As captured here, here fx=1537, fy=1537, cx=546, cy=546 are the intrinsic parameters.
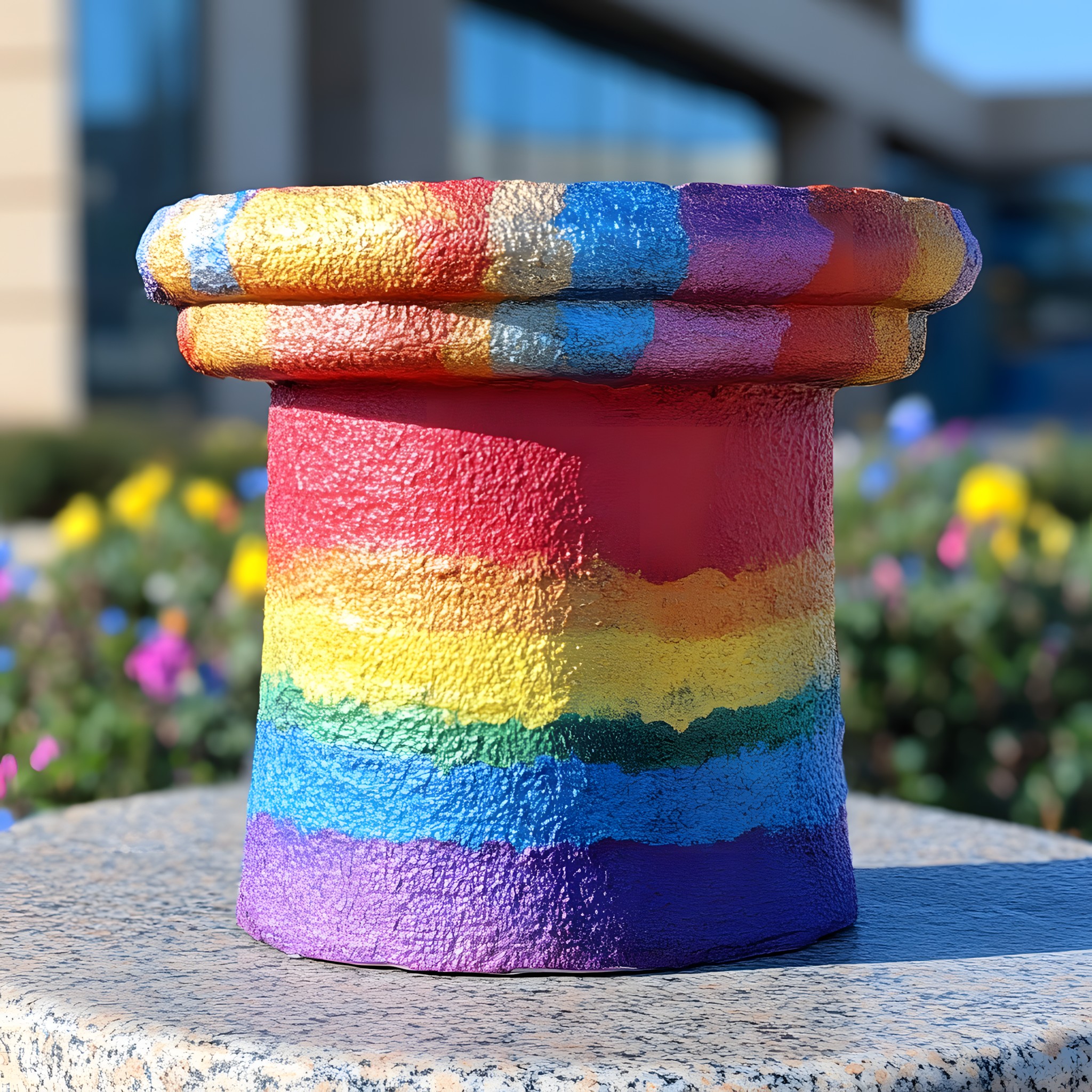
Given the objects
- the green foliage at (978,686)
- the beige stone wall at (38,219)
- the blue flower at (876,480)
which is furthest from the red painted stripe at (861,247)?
the beige stone wall at (38,219)

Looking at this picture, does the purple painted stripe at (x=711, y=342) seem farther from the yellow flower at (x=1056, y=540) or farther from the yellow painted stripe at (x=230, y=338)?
the yellow flower at (x=1056, y=540)

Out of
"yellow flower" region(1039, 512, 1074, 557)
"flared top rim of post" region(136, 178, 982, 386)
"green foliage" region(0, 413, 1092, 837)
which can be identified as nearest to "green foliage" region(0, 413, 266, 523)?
"green foliage" region(0, 413, 1092, 837)

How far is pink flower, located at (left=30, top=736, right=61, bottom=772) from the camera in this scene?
246 centimetres

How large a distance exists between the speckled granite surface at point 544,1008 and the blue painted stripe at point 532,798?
142 millimetres

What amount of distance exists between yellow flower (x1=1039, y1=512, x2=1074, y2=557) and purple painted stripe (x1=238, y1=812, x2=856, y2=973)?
217cm

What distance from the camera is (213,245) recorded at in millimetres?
1443

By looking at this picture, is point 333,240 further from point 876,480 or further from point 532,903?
point 876,480

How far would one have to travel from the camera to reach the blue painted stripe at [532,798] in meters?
1.51

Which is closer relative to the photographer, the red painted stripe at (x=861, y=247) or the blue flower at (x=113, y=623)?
the red painted stripe at (x=861, y=247)

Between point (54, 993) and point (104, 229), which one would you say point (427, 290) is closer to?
point (54, 993)

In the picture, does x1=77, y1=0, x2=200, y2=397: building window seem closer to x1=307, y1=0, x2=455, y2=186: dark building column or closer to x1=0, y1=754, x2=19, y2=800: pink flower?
x1=307, y1=0, x2=455, y2=186: dark building column

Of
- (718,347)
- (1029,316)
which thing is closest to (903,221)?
(718,347)

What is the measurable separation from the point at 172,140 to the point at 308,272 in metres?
13.0

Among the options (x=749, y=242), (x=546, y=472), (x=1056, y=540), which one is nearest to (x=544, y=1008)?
(x=546, y=472)
